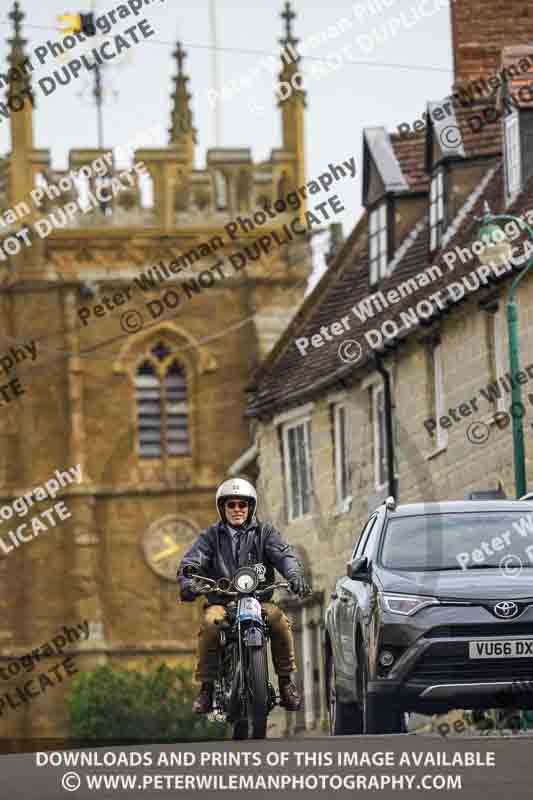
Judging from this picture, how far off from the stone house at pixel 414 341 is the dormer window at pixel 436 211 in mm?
61

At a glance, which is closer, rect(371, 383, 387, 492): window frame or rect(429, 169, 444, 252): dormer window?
rect(429, 169, 444, 252): dormer window

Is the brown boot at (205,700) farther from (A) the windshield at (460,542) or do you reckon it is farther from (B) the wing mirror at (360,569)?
(A) the windshield at (460,542)

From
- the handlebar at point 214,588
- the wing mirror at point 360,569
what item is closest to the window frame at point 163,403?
the wing mirror at point 360,569

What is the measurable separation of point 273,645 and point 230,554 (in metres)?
0.62

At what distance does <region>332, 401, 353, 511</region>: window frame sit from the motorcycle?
23656 mm

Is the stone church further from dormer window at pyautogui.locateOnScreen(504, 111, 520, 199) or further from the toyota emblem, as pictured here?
the toyota emblem

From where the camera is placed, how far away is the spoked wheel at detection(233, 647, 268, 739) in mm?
16328

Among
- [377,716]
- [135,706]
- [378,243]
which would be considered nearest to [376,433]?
[378,243]

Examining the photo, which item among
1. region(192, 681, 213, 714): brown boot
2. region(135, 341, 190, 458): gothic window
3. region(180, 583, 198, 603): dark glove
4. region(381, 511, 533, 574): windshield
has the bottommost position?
region(192, 681, 213, 714): brown boot

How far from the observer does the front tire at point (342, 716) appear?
63.4 ft

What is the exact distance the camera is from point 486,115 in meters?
38.3

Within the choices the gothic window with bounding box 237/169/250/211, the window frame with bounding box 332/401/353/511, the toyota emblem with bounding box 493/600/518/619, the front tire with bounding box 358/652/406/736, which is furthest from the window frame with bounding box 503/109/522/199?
the gothic window with bounding box 237/169/250/211

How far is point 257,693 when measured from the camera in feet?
53.5

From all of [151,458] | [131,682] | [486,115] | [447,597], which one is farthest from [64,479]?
[447,597]
